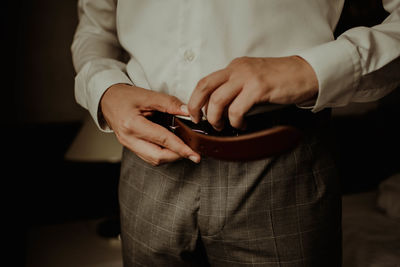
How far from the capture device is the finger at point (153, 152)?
1.62ft

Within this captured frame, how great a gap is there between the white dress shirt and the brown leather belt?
6 centimetres

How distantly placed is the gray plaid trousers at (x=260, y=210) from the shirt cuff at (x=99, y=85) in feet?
0.59

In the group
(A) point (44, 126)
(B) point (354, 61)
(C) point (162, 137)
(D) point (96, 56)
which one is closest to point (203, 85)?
(C) point (162, 137)

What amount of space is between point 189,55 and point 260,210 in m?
0.29

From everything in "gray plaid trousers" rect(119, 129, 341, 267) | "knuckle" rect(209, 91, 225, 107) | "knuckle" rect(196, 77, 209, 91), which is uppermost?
"knuckle" rect(196, 77, 209, 91)

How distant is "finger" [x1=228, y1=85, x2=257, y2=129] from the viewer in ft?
1.31

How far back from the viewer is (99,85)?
1.97 feet

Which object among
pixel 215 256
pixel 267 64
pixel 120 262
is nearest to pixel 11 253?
pixel 120 262

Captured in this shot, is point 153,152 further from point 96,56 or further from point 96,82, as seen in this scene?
point 96,56

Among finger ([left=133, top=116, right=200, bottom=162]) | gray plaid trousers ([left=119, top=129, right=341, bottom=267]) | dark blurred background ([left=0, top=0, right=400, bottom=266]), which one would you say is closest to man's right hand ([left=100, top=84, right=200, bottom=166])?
finger ([left=133, top=116, right=200, bottom=162])

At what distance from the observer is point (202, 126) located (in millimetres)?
498

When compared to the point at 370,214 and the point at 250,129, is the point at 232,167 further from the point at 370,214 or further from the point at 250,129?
the point at 370,214

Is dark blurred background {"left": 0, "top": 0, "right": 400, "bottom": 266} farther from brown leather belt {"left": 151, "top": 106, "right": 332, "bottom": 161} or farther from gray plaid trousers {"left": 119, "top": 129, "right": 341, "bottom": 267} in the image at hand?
brown leather belt {"left": 151, "top": 106, "right": 332, "bottom": 161}

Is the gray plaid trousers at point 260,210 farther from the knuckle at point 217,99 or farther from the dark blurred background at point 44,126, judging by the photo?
the dark blurred background at point 44,126
